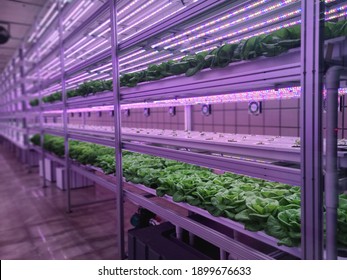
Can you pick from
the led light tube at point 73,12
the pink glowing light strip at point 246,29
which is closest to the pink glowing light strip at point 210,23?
the pink glowing light strip at point 246,29

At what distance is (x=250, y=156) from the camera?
1.58 meters

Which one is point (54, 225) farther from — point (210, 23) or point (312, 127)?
point (312, 127)

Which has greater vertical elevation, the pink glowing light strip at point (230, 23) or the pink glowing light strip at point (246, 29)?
the pink glowing light strip at point (230, 23)

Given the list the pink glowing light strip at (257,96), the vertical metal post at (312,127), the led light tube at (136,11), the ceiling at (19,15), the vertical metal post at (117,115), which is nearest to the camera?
the vertical metal post at (312,127)

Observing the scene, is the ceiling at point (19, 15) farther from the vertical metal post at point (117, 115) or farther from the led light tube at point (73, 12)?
the vertical metal post at point (117, 115)

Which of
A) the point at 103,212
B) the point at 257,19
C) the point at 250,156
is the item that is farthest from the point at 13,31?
the point at 250,156

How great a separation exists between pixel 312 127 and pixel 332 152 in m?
0.14

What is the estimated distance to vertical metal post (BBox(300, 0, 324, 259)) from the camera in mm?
1130

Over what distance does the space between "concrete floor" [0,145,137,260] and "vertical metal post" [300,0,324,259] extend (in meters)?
2.37

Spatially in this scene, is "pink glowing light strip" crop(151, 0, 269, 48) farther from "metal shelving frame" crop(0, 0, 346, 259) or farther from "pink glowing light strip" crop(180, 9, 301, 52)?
"metal shelving frame" crop(0, 0, 346, 259)

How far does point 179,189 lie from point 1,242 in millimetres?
2808

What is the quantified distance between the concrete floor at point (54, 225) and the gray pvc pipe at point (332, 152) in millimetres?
2442

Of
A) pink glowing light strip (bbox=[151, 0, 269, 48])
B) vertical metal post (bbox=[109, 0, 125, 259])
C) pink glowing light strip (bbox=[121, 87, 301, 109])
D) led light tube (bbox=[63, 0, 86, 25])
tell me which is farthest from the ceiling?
pink glowing light strip (bbox=[121, 87, 301, 109])

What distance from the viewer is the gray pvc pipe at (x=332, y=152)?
1.16 m
